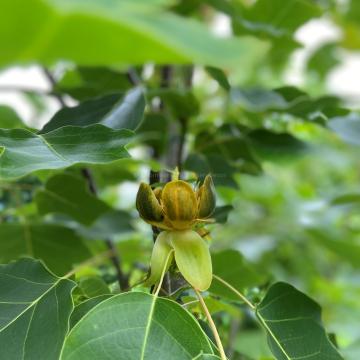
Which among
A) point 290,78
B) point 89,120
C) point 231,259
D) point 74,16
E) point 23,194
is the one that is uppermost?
point 74,16

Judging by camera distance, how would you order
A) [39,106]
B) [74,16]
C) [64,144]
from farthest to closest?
[39,106]
[64,144]
[74,16]

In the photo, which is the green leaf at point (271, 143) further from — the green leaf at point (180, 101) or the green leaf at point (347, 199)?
the green leaf at point (347, 199)

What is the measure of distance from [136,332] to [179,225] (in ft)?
0.31

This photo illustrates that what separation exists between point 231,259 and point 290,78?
1.72 metres

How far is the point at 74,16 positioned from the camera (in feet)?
0.56

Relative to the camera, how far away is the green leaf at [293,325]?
464mm

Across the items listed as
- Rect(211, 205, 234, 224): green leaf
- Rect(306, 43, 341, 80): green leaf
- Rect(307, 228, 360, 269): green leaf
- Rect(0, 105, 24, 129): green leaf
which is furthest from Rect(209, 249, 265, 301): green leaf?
Rect(306, 43, 341, 80): green leaf

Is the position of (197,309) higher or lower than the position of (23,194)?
higher

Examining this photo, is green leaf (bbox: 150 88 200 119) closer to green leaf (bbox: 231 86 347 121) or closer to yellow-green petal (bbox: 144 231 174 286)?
green leaf (bbox: 231 86 347 121)

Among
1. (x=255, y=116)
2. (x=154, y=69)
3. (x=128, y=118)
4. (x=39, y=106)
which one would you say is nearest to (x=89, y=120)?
(x=128, y=118)

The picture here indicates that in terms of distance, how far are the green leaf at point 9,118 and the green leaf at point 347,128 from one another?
35 cm

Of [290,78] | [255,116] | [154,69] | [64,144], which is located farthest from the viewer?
[290,78]

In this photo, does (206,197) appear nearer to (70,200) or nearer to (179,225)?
(179,225)

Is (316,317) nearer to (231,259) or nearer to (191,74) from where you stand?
(231,259)
